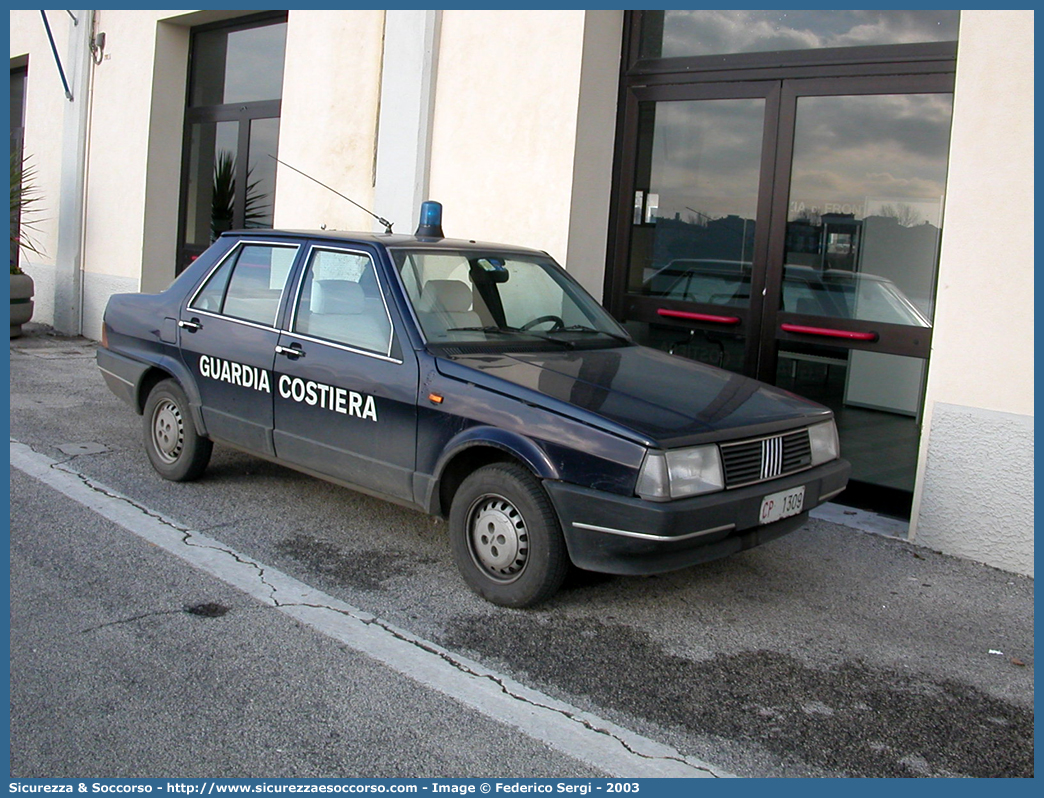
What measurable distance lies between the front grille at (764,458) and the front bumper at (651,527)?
0.18ft

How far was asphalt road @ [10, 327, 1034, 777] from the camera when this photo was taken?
11.1ft

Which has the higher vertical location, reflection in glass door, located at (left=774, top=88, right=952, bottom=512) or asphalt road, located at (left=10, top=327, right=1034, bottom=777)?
reflection in glass door, located at (left=774, top=88, right=952, bottom=512)

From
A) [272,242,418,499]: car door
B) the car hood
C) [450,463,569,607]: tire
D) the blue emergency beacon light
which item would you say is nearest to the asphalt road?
[450,463,569,607]: tire

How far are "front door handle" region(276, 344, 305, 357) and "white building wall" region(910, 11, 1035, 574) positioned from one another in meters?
3.56

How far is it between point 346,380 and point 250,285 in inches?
46.9

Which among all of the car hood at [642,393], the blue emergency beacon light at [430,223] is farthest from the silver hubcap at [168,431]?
the car hood at [642,393]

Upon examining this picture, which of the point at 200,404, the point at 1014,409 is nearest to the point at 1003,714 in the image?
the point at 1014,409

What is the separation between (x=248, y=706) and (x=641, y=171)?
19.8ft

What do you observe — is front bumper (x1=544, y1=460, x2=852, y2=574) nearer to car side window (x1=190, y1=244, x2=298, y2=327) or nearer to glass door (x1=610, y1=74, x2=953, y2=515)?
car side window (x1=190, y1=244, x2=298, y2=327)

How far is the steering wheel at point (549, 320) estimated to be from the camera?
18.1 feet

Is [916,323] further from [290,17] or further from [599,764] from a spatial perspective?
[290,17]

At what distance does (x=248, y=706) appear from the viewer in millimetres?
3582

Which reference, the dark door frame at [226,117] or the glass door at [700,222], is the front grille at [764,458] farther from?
the dark door frame at [226,117]

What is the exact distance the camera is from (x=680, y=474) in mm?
4188
